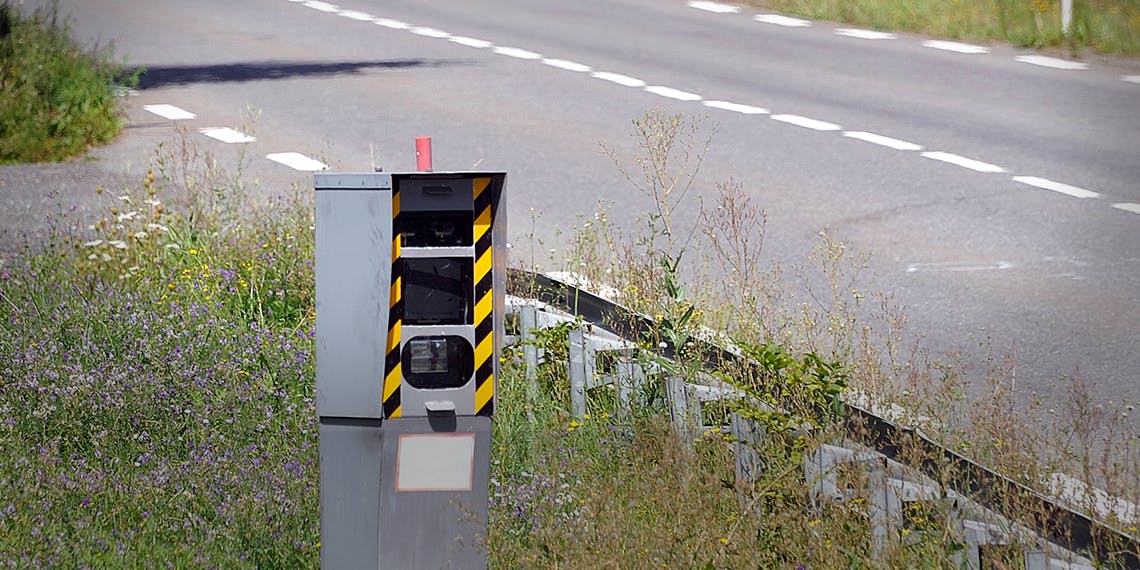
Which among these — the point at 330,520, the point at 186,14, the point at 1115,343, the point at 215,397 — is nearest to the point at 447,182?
the point at 330,520

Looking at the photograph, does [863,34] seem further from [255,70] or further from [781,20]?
[255,70]

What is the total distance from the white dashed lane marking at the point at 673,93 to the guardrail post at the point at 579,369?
889 centimetres

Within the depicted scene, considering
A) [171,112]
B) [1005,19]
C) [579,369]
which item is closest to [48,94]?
[171,112]

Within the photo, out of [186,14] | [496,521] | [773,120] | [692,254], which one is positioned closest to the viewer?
[496,521]

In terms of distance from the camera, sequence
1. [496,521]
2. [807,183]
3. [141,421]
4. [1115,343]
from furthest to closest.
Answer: [807,183]
[1115,343]
[141,421]
[496,521]

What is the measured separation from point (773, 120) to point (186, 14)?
11531mm

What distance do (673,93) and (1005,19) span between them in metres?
5.62

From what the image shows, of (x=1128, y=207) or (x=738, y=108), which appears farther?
(x=738, y=108)

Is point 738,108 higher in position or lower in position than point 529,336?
higher

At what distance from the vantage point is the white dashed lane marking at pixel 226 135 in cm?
1336

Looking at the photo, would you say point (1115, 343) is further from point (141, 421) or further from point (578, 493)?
point (141, 421)

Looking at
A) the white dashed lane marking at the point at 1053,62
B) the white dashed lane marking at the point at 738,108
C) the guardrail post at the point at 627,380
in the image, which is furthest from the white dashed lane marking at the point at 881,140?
the guardrail post at the point at 627,380

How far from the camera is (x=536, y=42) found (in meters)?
19.4

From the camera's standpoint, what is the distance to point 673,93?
50.9ft
